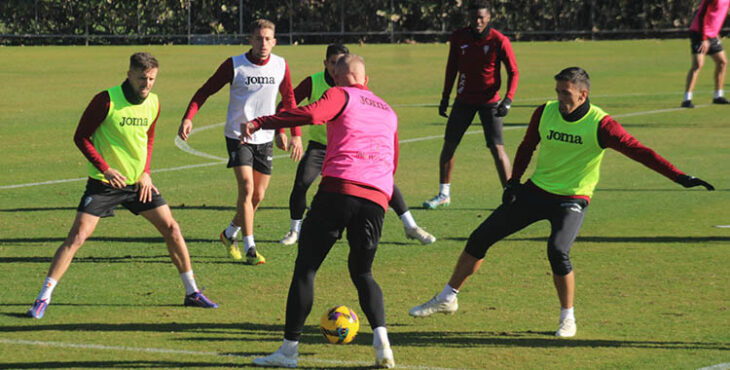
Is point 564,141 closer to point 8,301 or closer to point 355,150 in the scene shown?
point 355,150

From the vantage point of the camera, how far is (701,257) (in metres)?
11.0

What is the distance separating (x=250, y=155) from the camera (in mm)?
10773

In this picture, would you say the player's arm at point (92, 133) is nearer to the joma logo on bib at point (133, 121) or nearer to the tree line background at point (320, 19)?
the joma logo on bib at point (133, 121)

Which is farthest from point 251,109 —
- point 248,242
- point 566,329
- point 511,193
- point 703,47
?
point 703,47

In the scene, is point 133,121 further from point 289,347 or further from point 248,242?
point 289,347

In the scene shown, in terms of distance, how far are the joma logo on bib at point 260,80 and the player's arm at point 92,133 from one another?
238 cm

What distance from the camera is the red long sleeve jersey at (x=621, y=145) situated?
794 cm

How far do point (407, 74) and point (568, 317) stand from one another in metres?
23.3

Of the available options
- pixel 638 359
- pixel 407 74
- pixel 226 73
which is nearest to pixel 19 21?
pixel 407 74

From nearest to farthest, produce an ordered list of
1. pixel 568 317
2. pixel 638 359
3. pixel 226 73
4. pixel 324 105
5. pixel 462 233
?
pixel 324 105, pixel 638 359, pixel 568 317, pixel 226 73, pixel 462 233

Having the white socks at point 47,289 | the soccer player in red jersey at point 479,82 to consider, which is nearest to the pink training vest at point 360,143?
the white socks at point 47,289

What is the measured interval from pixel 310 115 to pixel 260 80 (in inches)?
153

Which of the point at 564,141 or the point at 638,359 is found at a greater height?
the point at 564,141

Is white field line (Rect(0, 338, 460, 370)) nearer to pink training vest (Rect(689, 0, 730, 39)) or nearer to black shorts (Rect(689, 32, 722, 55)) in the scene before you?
black shorts (Rect(689, 32, 722, 55))
